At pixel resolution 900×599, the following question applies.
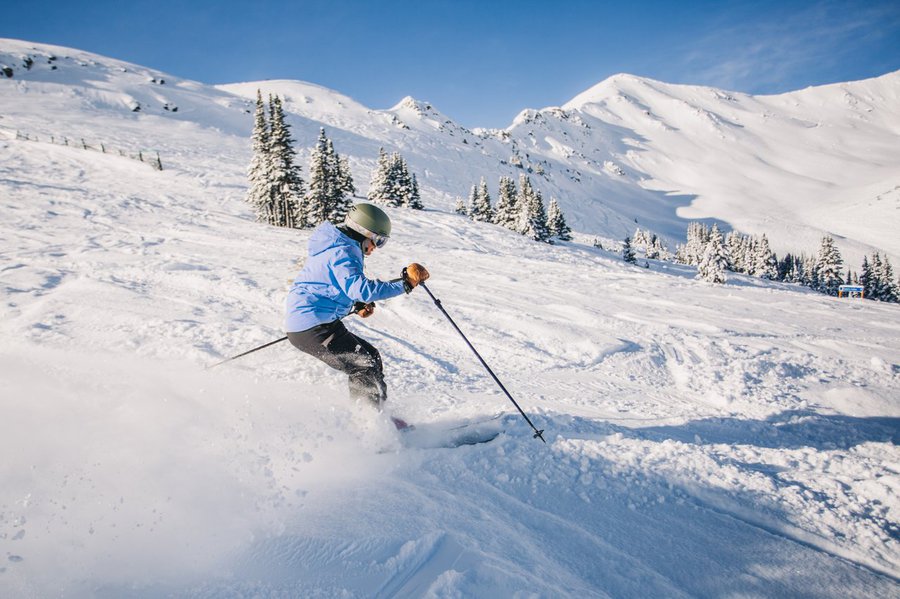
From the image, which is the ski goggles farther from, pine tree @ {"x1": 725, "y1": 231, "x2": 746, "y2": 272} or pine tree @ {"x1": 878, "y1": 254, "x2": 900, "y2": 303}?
pine tree @ {"x1": 725, "y1": 231, "x2": 746, "y2": 272}

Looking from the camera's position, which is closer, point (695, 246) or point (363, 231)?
point (363, 231)

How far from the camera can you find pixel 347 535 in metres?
2.93

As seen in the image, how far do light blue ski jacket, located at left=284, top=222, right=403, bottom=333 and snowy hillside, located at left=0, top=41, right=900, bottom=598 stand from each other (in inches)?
44.1

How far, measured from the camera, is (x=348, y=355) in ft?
14.9

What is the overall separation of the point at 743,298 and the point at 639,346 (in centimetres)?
882

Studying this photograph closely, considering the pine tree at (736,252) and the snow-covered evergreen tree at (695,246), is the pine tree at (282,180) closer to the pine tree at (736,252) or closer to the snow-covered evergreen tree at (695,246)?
the pine tree at (736,252)

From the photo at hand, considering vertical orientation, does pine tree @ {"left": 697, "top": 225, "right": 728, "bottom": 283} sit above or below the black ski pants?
above

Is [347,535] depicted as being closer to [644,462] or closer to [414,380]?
[644,462]

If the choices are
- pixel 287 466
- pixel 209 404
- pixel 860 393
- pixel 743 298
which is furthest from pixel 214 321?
pixel 743 298

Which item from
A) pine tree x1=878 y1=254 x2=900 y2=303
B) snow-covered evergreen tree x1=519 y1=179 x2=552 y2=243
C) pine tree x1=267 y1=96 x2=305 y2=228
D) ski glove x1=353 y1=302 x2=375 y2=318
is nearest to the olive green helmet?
ski glove x1=353 y1=302 x2=375 y2=318

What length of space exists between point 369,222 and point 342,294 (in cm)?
83

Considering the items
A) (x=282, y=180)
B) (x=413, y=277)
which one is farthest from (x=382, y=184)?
(x=413, y=277)

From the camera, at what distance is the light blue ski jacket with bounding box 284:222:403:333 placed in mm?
4281

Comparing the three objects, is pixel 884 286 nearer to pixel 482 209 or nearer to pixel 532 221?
pixel 532 221
